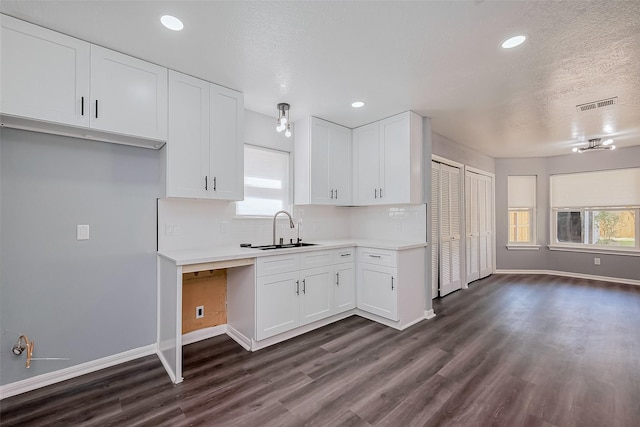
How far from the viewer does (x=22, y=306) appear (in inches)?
78.7

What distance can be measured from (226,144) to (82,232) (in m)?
1.40

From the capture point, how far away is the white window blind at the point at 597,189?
503 cm

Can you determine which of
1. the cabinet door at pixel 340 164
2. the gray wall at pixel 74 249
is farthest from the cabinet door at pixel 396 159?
the gray wall at pixel 74 249

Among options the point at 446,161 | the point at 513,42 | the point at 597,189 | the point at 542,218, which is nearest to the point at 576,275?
the point at 542,218

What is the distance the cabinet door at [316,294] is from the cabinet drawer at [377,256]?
1.62 feet

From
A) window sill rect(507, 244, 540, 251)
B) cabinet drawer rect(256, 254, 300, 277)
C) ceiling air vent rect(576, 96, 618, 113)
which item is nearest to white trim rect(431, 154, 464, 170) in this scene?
ceiling air vent rect(576, 96, 618, 113)

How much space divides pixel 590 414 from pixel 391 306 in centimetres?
168

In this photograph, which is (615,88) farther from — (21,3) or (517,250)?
(21,3)

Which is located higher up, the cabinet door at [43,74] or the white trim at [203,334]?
the cabinet door at [43,74]

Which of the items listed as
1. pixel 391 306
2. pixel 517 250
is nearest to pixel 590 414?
pixel 391 306

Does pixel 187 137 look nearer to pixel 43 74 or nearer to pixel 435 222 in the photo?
pixel 43 74

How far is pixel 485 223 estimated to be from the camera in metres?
5.59

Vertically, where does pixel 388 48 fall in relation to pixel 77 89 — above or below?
above

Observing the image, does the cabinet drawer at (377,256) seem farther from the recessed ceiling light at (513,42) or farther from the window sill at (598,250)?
the window sill at (598,250)
